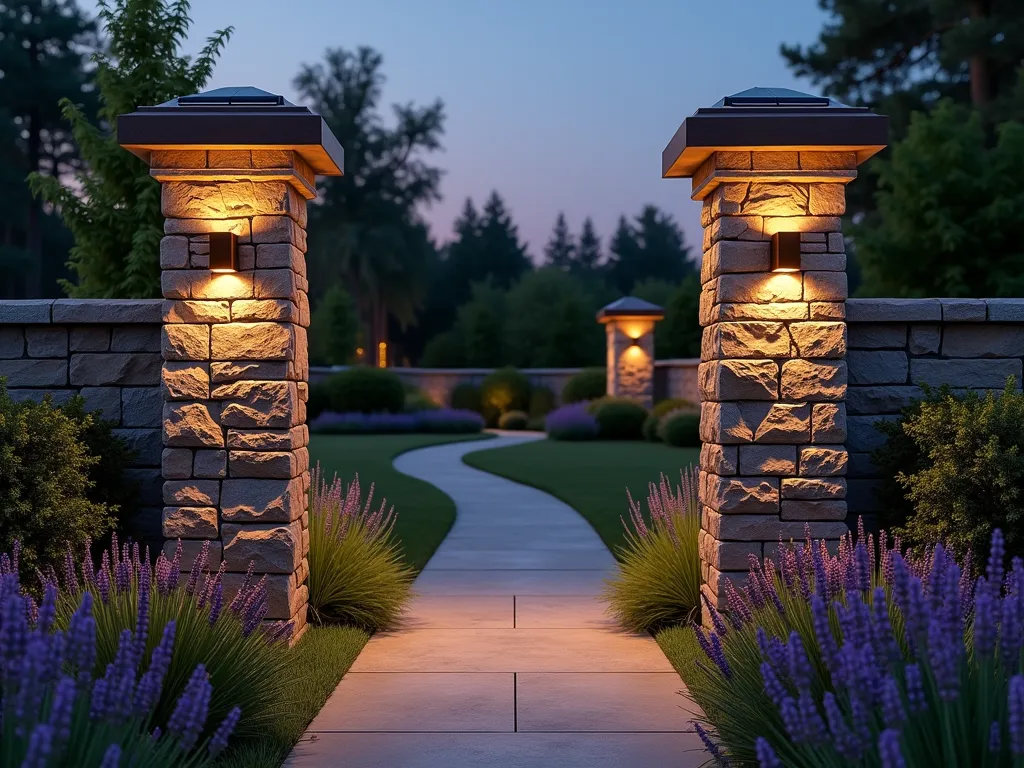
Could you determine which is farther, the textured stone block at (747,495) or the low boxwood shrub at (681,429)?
the low boxwood shrub at (681,429)

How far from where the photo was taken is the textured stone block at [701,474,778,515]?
5816mm

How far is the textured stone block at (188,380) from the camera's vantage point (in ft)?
19.0

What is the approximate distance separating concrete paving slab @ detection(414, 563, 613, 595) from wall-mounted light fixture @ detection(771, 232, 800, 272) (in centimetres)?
283

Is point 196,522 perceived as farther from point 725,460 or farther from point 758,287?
point 758,287

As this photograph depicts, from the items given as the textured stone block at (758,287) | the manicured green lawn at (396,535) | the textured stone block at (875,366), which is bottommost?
the manicured green lawn at (396,535)

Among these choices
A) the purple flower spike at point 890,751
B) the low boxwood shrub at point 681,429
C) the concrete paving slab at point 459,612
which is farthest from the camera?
the low boxwood shrub at point 681,429

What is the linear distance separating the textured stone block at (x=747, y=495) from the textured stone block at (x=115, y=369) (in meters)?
3.63

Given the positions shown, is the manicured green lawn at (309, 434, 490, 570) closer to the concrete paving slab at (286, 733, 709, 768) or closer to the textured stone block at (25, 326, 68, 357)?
the textured stone block at (25, 326, 68, 357)

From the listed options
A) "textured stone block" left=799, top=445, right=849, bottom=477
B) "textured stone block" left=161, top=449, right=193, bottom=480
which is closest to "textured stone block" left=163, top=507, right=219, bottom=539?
"textured stone block" left=161, top=449, right=193, bottom=480

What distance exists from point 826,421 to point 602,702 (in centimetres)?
214

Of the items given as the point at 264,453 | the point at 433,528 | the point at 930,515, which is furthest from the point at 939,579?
the point at 433,528

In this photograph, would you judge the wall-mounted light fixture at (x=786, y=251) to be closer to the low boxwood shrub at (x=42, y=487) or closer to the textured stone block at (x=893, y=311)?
the textured stone block at (x=893, y=311)

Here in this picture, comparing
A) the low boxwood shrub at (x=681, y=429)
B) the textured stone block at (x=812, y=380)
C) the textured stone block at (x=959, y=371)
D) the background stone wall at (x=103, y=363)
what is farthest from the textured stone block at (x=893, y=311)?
the low boxwood shrub at (x=681, y=429)

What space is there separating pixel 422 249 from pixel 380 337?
5303mm
